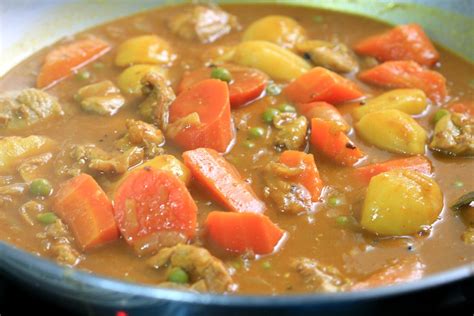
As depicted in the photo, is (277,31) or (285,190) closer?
(285,190)

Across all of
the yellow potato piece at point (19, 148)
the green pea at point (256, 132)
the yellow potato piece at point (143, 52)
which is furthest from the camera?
the yellow potato piece at point (143, 52)

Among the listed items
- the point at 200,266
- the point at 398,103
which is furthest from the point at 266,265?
the point at 398,103

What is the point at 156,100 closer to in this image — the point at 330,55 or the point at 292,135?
the point at 292,135

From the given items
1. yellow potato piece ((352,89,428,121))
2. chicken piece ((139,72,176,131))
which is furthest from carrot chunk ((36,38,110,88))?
yellow potato piece ((352,89,428,121))

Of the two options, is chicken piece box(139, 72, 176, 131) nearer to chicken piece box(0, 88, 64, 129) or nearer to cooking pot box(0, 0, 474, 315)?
chicken piece box(0, 88, 64, 129)

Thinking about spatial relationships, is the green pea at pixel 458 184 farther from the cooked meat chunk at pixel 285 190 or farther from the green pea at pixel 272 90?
the green pea at pixel 272 90

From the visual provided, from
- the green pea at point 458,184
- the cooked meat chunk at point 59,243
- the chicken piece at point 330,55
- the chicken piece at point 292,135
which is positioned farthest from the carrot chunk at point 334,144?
the cooked meat chunk at point 59,243

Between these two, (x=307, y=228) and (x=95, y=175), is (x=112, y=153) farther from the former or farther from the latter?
(x=307, y=228)
